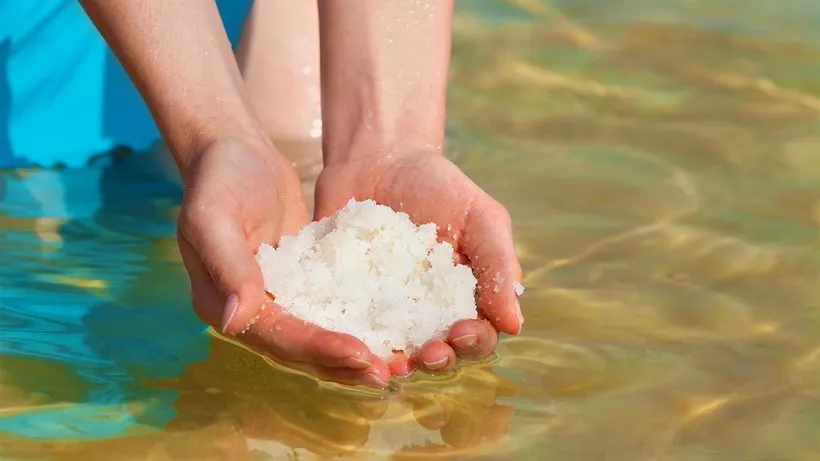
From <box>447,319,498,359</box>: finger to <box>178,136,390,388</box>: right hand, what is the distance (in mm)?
120

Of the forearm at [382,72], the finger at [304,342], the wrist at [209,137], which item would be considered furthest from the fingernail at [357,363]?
the forearm at [382,72]

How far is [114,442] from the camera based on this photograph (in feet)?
6.27

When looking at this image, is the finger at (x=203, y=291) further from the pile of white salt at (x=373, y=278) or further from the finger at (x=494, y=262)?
the finger at (x=494, y=262)

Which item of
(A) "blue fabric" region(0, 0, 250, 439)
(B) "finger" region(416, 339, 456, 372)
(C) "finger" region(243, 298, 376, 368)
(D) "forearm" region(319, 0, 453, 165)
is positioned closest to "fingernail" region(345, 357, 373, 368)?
(C) "finger" region(243, 298, 376, 368)

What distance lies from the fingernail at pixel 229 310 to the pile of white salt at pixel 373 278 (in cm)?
16

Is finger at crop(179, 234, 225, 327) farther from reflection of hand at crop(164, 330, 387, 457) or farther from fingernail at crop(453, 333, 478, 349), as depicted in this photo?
fingernail at crop(453, 333, 478, 349)

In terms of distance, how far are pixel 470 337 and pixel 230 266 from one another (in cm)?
38

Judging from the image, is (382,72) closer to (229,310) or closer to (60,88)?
(229,310)

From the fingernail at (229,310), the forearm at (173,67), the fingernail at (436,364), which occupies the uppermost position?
the forearm at (173,67)

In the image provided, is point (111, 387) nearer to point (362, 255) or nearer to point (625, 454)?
point (362, 255)

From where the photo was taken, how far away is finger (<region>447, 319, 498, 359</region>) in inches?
72.2

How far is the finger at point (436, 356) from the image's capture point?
1.81 metres

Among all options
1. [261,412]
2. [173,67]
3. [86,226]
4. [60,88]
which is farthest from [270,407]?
[60,88]

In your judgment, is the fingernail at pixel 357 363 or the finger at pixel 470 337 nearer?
the fingernail at pixel 357 363
